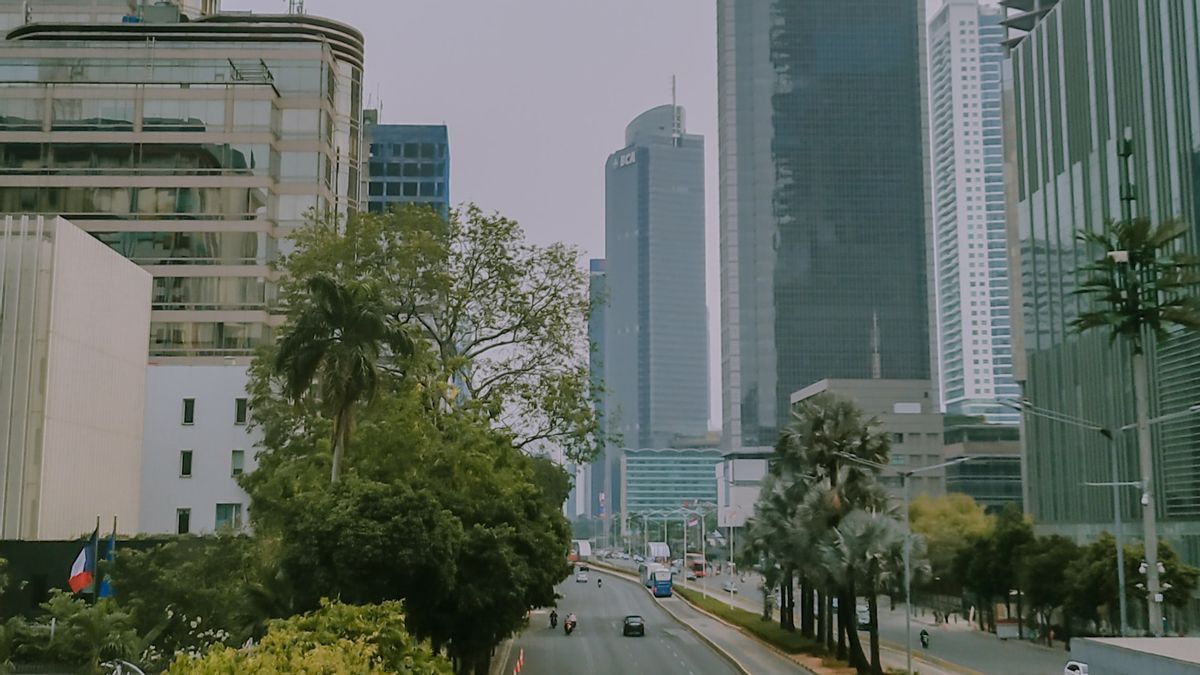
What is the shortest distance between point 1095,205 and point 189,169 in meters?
63.1

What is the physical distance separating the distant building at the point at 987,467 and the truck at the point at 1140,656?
131610 millimetres

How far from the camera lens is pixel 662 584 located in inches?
4636

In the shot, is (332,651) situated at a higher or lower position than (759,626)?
higher

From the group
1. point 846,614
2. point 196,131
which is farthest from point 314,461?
point 196,131

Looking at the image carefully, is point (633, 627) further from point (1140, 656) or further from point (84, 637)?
point (1140, 656)

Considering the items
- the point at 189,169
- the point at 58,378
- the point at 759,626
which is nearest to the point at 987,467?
the point at 759,626

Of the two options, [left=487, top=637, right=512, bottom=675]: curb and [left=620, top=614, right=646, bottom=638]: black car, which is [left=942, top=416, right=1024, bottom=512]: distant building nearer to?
[left=620, top=614, right=646, bottom=638]: black car

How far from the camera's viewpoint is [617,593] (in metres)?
122

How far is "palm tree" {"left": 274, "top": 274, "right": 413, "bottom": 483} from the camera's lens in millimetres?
38531

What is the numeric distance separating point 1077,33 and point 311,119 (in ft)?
187

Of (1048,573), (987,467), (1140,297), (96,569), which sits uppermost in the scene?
(1140,297)

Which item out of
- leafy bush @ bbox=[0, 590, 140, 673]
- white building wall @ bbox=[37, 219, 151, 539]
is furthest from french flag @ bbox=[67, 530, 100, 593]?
white building wall @ bbox=[37, 219, 151, 539]

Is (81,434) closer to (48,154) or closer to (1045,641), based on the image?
(48,154)

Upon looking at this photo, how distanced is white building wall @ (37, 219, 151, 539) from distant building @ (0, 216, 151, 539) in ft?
0.17
